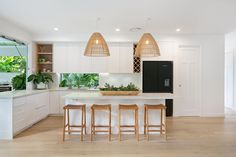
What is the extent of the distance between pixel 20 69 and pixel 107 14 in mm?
5079

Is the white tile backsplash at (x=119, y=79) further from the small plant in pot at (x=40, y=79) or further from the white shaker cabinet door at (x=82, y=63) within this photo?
the small plant in pot at (x=40, y=79)

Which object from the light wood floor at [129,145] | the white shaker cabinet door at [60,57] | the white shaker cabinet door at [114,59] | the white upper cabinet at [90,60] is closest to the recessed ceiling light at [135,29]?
the white upper cabinet at [90,60]

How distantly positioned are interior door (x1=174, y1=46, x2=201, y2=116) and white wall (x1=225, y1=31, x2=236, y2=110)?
90.4 inches

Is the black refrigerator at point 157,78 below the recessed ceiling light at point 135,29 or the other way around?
below

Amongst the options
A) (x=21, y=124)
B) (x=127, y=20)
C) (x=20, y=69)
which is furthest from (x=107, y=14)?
(x=20, y=69)

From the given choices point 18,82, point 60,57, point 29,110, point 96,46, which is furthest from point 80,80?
point 96,46

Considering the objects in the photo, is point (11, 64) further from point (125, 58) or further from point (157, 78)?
point (157, 78)

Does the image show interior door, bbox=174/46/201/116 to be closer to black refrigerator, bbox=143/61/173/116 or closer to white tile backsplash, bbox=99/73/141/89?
black refrigerator, bbox=143/61/173/116

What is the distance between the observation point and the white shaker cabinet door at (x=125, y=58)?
6344 millimetres

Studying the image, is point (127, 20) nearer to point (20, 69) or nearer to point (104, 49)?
point (104, 49)

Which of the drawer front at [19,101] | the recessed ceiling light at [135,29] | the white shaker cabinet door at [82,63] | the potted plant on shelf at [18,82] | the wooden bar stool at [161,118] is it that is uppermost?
the recessed ceiling light at [135,29]

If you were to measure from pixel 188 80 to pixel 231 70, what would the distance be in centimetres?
273

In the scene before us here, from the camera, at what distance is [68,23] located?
5.07 m

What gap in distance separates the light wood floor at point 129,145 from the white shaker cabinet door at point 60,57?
87.2 inches
